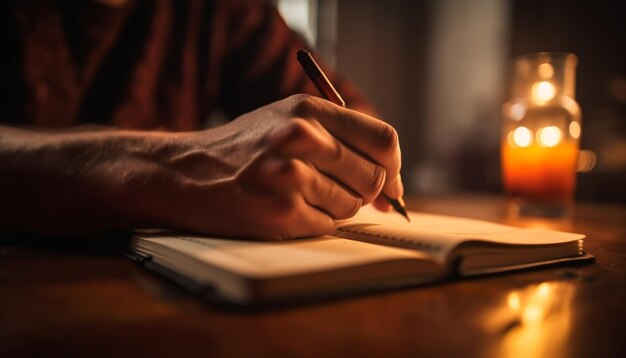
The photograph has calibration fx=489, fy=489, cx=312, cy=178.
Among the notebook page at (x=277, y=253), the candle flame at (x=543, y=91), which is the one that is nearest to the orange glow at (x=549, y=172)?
the candle flame at (x=543, y=91)

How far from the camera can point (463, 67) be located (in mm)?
2352

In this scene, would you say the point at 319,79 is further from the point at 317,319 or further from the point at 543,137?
the point at 543,137

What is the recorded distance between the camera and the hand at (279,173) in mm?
438

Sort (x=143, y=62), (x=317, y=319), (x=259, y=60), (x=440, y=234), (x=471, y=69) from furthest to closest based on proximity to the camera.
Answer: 1. (x=471, y=69)
2. (x=259, y=60)
3. (x=143, y=62)
4. (x=440, y=234)
5. (x=317, y=319)

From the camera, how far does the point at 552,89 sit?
970 millimetres

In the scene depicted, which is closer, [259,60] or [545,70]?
[545,70]

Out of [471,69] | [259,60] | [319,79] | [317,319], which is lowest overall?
[317,319]

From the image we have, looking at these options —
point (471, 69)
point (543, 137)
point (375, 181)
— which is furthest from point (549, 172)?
point (471, 69)

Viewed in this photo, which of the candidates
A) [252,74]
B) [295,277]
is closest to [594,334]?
[295,277]

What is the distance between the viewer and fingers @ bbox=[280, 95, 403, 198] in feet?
1.50

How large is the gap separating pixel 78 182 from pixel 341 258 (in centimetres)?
34

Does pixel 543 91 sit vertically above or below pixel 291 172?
above

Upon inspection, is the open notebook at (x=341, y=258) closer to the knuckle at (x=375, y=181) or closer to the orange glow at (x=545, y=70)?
the knuckle at (x=375, y=181)

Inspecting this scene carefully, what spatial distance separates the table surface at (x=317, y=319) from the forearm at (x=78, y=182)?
0.35 ft
